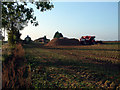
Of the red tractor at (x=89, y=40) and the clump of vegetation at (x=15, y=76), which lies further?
the red tractor at (x=89, y=40)

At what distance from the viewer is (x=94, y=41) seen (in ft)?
118

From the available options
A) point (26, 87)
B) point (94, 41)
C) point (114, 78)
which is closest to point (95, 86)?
point (114, 78)

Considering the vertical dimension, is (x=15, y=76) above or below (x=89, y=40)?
below

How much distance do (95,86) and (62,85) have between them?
1.22 meters

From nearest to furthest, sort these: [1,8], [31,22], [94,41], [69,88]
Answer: [69,88], [1,8], [31,22], [94,41]

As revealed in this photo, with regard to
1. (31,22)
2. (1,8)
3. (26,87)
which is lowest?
(26,87)

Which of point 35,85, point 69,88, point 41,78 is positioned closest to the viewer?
point 69,88

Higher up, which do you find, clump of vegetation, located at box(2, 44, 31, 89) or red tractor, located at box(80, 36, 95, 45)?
red tractor, located at box(80, 36, 95, 45)

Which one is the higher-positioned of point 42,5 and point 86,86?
point 42,5

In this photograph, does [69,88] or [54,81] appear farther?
[54,81]

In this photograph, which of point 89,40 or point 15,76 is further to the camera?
point 89,40

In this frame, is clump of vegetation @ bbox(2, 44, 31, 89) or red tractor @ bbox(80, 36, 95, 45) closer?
clump of vegetation @ bbox(2, 44, 31, 89)

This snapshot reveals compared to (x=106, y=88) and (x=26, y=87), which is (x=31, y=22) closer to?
(x=26, y=87)

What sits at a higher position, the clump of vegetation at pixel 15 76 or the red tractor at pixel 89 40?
the red tractor at pixel 89 40
